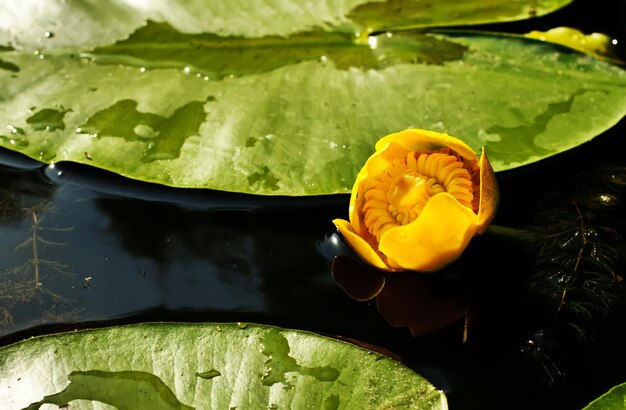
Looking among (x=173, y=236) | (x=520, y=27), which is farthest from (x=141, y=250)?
(x=520, y=27)

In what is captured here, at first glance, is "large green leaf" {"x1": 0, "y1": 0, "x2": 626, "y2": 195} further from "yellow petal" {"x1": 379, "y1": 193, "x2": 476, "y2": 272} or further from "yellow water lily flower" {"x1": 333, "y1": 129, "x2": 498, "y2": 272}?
"yellow petal" {"x1": 379, "y1": 193, "x2": 476, "y2": 272}

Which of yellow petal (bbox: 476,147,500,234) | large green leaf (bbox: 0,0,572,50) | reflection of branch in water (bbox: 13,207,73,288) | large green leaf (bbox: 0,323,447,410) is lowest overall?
large green leaf (bbox: 0,323,447,410)

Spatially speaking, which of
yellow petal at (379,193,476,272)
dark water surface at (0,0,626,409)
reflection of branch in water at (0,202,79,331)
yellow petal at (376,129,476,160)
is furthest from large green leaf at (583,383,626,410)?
reflection of branch in water at (0,202,79,331)

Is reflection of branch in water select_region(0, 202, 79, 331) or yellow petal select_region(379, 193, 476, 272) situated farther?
reflection of branch in water select_region(0, 202, 79, 331)

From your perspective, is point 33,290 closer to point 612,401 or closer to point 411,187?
point 411,187

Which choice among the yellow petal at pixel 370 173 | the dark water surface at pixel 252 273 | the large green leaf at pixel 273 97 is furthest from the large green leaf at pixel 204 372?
the large green leaf at pixel 273 97

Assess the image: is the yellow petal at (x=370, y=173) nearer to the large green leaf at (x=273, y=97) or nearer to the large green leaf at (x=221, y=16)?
the large green leaf at (x=273, y=97)

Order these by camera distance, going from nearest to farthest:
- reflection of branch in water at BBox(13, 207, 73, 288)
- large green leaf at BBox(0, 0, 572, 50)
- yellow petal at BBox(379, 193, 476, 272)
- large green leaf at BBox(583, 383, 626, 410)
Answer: large green leaf at BBox(583, 383, 626, 410)
yellow petal at BBox(379, 193, 476, 272)
reflection of branch in water at BBox(13, 207, 73, 288)
large green leaf at BBox(0, 0, 572, 50)

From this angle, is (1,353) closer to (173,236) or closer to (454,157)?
(173,236)
